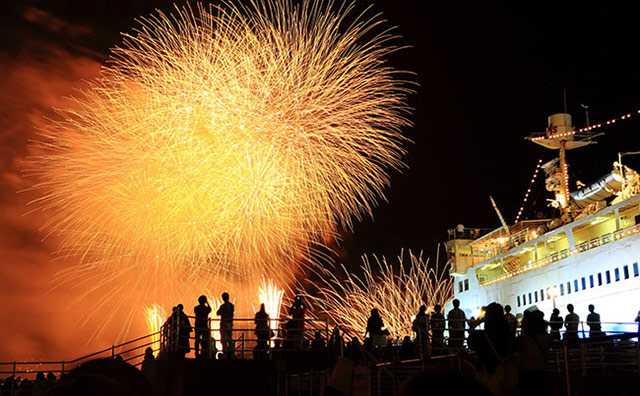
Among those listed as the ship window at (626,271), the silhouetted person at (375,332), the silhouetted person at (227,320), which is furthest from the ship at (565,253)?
the silhouetted person at (227,320)

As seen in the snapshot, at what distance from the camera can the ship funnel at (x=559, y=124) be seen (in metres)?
40.4

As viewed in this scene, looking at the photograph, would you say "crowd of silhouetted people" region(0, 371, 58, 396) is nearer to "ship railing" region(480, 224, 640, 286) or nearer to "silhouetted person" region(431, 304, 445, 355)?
"silhouetted person" region(431, 304, 445, 355)

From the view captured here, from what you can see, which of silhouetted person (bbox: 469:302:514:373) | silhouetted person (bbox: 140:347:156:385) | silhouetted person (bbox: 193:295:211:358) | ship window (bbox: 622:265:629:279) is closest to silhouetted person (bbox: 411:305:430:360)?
silhouetted person (bbox: 193:295:211:358)

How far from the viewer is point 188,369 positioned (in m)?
15.2

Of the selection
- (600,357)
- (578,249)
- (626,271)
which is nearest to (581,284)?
(578,249)

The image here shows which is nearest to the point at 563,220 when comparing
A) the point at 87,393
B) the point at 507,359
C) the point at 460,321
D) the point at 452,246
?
the point at 452,246

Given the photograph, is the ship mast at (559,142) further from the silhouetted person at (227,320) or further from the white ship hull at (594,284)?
the silhouetted person at (227,320)

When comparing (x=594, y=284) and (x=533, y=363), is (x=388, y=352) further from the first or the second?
(x=594, y=284)

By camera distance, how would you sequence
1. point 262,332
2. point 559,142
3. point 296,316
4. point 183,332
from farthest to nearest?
point 559,142
point 296,316
point 262,332
point 183,332

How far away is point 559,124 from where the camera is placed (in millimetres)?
40656

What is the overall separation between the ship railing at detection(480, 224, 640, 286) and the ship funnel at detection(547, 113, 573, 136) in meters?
8.48

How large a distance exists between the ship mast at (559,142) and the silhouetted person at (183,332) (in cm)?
2868

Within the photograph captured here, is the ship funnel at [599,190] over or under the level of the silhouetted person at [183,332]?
over

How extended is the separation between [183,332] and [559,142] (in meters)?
30.5
